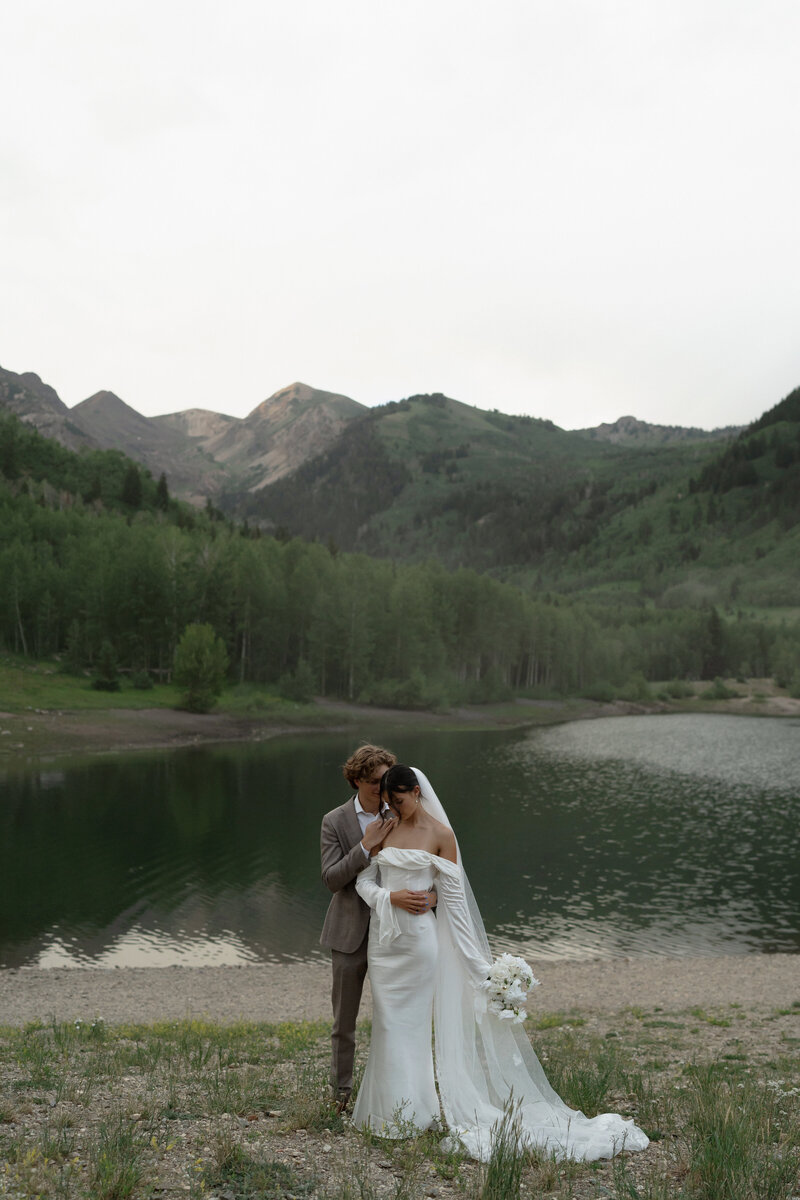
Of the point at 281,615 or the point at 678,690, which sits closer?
the point at 281,615

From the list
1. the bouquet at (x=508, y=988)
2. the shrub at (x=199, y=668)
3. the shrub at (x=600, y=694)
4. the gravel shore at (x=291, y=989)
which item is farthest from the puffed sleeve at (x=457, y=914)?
the shrub at (x=600, y=694)

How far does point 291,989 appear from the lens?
2220cm

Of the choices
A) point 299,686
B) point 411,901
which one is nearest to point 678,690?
point 299,686

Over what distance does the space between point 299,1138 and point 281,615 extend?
90388 mm

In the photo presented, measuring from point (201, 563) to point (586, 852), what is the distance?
65087mm

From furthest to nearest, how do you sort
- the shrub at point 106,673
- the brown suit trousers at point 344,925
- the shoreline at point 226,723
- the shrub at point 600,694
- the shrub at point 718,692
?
the shrub at point 718,692
the shrub at point 600,694
the shrub at point 106,673
the shoreline at point 226,723
the brown suit trousers at point 344,925

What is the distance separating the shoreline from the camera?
63531 mm

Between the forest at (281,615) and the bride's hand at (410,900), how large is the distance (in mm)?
81334

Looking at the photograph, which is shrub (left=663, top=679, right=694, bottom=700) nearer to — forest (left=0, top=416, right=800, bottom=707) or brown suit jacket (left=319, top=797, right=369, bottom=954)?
forest (left=0, top=416, right=800, bottom=707)

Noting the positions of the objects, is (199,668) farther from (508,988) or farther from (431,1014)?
(508,988)

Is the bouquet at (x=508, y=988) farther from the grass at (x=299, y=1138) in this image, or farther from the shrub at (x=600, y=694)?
the shrub at (x=600, y=694)

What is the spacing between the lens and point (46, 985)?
21.8 metres

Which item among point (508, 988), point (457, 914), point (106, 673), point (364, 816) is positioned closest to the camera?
point (508, 988)

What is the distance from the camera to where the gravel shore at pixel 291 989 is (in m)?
19.6
